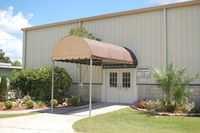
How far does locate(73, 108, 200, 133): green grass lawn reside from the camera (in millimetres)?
11664

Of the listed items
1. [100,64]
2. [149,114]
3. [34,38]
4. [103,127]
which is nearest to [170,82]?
[149,114]

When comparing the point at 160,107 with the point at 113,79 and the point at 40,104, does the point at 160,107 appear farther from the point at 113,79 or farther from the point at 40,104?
the point at 40,104

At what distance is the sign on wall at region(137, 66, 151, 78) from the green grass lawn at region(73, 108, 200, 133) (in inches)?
197

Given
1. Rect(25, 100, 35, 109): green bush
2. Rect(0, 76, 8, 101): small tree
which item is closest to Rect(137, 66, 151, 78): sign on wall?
Rect(25, 100, 35, 109): green bush

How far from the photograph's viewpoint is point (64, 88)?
21.7 meters

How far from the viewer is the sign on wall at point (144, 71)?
20.0m

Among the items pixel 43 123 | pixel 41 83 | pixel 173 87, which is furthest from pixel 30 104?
pixel 173 87

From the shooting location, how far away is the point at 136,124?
13.0m

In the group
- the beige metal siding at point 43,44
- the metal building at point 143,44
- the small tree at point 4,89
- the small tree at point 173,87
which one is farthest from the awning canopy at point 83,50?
the beige metal siding at point 43,44

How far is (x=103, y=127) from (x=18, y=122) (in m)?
3.95

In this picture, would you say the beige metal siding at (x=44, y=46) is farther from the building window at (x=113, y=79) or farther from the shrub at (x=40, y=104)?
the shrub at (x=40, y=104)

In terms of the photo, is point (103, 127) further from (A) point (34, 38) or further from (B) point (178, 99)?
(A) point (34, 38)

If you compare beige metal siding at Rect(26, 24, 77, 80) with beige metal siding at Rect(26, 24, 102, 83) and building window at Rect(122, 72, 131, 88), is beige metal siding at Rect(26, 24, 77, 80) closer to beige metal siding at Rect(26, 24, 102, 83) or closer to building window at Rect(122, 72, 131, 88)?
beige metal siding at Rect(26, 24, 102, 83)

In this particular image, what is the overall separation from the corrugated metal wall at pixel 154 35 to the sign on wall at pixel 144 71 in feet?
0.86
